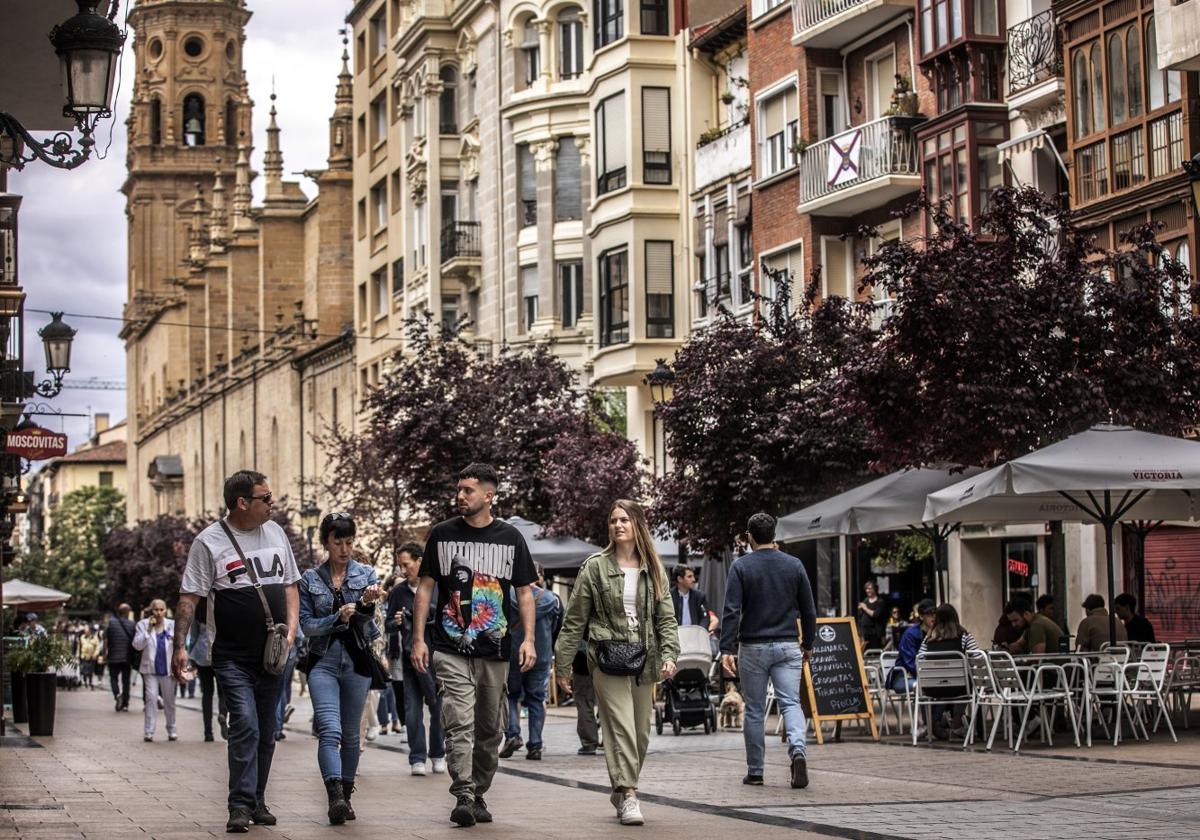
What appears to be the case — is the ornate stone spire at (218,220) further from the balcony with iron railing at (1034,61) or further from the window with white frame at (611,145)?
the balcony with iron railing at (1034,61)

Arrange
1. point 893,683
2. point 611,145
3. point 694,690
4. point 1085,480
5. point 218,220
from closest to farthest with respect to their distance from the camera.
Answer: point 1085,480
point 893,683
point 694,690
point 611,145
point 218,220

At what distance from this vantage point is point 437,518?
136ft

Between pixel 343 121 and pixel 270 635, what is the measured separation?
6278cm

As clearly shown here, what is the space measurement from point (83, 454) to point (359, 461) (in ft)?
→ 425

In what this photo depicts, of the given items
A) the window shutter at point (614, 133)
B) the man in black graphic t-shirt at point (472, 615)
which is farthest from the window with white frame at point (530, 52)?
the man in black graphic t-shirt at point (472, 615)

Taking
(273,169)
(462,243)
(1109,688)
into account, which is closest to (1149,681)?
(1109,688)

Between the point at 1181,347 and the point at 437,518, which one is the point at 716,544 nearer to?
the point at 1181,347

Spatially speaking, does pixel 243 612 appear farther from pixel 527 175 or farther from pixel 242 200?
pixel 242 200

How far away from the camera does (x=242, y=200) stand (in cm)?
10000

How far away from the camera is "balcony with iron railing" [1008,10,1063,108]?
30969 millimetres

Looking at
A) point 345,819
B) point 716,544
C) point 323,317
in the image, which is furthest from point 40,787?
point 323,317

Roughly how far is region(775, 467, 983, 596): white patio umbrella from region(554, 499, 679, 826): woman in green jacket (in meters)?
8.57

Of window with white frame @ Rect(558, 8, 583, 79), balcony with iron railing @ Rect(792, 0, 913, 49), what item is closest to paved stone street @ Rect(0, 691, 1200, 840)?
balcony with iron railing @ Rect(792, 0, 913, 49)

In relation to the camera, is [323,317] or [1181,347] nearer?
[1181,347]
